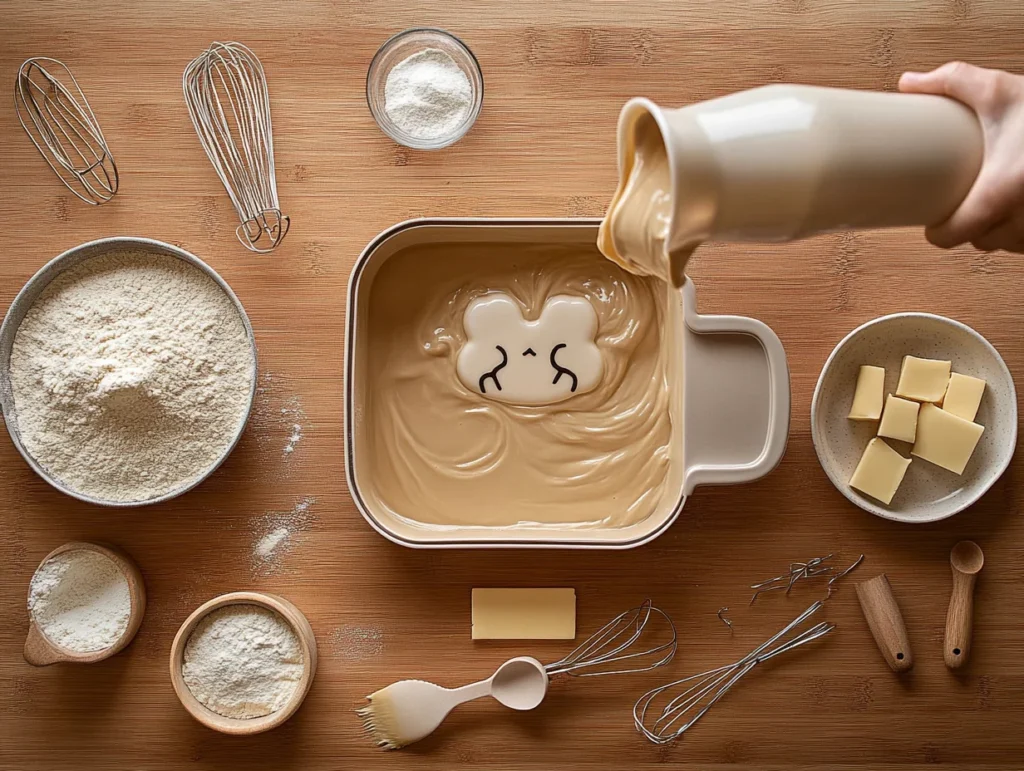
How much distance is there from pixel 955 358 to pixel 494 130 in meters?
0.82

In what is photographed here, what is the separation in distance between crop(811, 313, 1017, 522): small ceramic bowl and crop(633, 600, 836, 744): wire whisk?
220 mm

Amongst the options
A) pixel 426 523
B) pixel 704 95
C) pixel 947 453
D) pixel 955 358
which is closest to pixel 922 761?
pixel 947 453

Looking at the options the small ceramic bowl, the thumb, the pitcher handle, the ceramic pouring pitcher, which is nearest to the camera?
the ceramic pouring pitcher

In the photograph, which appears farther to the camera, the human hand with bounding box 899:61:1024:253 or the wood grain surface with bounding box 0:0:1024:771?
the wood grain surface with bounding box 0:0:1024:771

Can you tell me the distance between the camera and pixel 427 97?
129 centimetres

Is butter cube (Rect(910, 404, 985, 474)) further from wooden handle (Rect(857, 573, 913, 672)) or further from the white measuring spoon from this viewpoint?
the white measuring spoon

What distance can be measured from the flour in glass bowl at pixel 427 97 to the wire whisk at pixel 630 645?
32.3 inches

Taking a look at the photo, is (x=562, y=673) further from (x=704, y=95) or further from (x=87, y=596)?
(x=704, y=95)

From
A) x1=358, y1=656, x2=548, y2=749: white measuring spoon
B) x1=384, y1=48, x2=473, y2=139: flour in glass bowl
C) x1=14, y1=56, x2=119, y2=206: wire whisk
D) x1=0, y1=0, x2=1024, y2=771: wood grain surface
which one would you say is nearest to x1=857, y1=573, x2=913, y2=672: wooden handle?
x1=0, y1=0, x2=1024, y2=771: wood grain surface

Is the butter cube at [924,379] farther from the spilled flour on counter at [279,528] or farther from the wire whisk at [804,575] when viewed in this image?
the spilled flour on counter at [279,528]

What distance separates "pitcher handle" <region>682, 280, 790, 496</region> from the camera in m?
1.17

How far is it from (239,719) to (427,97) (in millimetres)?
994

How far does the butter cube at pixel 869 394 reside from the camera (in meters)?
1.27

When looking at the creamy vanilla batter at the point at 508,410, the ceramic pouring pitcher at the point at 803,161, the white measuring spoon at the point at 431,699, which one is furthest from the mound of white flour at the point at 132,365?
the ceramic pouring pitcher at the point at 803,161
